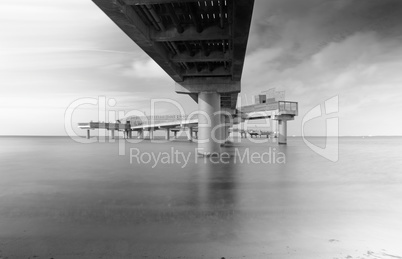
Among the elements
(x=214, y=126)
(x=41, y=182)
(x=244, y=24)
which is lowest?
(x=41, y=182)

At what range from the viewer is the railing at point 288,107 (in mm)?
52031

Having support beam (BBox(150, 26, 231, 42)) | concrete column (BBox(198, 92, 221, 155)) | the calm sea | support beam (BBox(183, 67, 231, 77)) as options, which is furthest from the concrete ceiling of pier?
the calm sea

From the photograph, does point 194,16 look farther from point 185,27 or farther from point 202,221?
point 202,221

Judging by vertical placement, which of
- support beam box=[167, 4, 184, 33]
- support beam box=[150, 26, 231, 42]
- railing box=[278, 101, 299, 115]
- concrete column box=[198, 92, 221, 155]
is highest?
support beam box=[167, 4, 184, 33]

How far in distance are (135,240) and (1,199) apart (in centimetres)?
778

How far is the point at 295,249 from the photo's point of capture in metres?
5.24

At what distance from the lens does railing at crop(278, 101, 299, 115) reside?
2048 inches

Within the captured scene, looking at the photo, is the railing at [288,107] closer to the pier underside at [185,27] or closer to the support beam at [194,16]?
the pier underside at [185,27]

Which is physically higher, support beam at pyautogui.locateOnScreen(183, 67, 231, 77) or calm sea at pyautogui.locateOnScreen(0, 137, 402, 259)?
support beam at pyautogui.locateOnScreen(183, 67, 231, 77)

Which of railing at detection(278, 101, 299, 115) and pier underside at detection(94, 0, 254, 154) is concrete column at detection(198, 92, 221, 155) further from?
railing at detection(278, 101, 299, 115)

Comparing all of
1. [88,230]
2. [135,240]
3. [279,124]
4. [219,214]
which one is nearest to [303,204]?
[219,214]

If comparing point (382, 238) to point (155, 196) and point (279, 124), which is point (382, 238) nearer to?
point (155, 196)

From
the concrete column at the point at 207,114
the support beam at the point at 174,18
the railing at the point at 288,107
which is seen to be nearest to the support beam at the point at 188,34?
the support beam at the point at 174,18

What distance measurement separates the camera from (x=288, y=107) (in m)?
52.7
